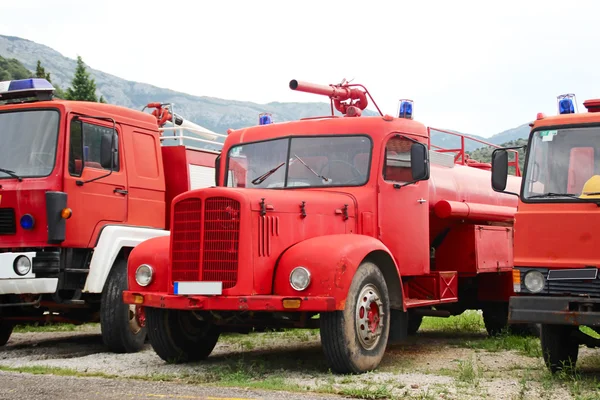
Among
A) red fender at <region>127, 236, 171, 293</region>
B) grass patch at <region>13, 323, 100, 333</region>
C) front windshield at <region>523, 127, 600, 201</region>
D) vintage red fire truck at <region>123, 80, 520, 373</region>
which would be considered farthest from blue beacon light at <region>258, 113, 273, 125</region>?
grass patch at <region>13, 323, 100, 333</region>

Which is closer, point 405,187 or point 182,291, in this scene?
point 182,291

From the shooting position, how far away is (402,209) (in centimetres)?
1030

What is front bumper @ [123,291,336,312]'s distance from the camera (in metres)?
8.39

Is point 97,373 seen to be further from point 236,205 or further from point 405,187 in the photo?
point 405,187

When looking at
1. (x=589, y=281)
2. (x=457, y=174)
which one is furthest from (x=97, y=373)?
(x=457, y=174)

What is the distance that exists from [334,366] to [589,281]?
8.10 feet

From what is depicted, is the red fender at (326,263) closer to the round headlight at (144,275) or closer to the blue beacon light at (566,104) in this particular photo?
the round headlight at (144,275)

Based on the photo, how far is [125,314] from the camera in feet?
36.0

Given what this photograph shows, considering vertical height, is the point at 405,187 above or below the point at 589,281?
above

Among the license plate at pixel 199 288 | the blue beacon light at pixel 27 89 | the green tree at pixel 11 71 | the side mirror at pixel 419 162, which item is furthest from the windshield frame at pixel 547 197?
the green tree at pixel 11 71

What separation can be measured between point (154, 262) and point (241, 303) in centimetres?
134

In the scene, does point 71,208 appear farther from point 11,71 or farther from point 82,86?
point 11,71

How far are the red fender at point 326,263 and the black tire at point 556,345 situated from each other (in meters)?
1.85

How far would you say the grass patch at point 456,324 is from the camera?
1458 cm
